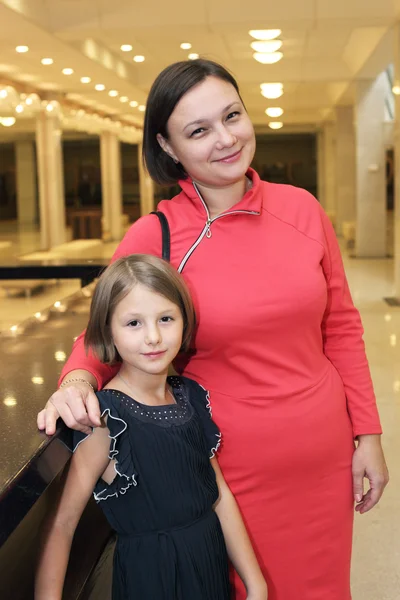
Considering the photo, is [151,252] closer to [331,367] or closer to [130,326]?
[130,326]

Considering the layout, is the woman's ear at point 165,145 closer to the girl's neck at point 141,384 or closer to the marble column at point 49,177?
the girl's neck at point 141,384

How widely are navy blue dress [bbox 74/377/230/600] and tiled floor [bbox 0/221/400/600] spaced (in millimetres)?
1936

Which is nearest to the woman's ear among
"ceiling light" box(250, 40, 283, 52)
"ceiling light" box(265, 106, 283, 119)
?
"ceiling light" box(250, 40, 283, 52)

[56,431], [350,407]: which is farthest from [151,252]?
[350,407]

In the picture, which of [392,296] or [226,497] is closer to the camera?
[226,497]

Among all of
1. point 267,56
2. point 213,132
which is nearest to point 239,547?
point 213,132

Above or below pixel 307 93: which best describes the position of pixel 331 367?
below

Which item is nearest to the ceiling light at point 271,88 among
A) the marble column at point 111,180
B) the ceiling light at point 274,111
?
the ceiling light at point 274,111

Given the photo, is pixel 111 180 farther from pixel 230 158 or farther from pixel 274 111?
pixel 230 158

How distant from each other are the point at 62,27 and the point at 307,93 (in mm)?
10925

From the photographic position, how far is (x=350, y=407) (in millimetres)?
2055

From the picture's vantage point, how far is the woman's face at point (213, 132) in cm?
184

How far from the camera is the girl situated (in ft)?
5.42

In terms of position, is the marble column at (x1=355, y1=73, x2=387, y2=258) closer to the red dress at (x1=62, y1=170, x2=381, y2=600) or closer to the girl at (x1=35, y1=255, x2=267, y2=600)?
the red dress at (x1=62, y1=170, x2=381, y2=600)
